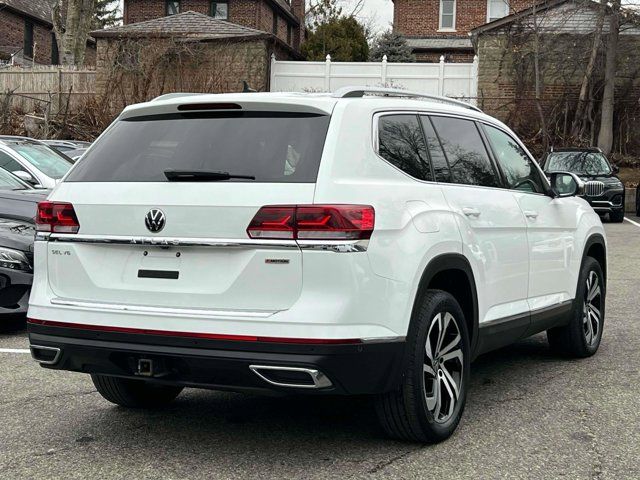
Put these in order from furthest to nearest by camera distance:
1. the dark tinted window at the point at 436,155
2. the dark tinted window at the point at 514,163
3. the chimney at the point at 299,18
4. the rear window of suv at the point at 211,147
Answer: the chimney at the point at 299,18 < the dark tinted window at the point at 514,163 < the dark tinted window at the point at 436,155 < the rear window of suv at the point at 211,147

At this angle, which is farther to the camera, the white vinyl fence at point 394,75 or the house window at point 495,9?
the house window at point 495,9

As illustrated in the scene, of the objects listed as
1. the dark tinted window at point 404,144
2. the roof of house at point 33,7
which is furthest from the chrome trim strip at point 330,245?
the roof of house at point 33,7

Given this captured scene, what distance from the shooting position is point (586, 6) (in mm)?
Answer: 30031

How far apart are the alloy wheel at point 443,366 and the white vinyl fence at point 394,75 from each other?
27.0 metres

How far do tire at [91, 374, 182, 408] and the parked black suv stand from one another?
52.9ft

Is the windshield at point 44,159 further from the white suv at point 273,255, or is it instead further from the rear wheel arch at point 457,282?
the rear wheel arch at point 457,282

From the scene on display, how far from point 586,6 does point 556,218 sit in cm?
2622

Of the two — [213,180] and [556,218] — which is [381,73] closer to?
[556,218]

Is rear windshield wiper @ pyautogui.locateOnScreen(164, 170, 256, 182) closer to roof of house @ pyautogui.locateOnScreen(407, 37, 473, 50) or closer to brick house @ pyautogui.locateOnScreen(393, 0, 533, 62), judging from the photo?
roof of house @ pyautogui.locateOnScreen(407, 37, 473, 50)

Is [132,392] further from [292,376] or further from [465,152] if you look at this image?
[465,152]

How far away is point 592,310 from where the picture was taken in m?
6.88

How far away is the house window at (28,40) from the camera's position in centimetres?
4806

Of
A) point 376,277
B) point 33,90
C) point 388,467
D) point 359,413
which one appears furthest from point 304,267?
point 33,90

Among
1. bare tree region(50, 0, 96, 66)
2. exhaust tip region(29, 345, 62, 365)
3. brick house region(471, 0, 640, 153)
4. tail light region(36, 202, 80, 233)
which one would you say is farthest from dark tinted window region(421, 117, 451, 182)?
bare tree region(50, 0, 96, 66)
